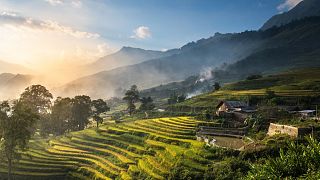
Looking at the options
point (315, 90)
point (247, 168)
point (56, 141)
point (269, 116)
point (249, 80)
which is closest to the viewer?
point (247, 168)

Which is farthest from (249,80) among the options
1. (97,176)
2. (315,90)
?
(97,176)

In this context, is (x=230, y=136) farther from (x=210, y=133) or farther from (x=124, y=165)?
(x=124, y=165)

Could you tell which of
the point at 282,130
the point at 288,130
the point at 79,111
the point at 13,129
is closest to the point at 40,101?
the point at 79,111

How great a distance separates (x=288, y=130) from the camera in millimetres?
51000

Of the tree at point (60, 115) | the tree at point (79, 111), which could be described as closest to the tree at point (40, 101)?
the tree at point (60, 115)

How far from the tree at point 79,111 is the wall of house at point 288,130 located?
5863 cm

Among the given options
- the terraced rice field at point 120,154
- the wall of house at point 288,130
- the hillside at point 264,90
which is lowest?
the terraced rice field at point 120,154

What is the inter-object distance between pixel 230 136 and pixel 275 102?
31706 millimetres

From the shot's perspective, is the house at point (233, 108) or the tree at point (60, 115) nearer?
the house at point (233, 108)

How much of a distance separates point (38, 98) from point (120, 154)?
161 feet

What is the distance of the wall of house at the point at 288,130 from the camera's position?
48.5 metres

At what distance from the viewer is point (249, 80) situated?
5482 inches

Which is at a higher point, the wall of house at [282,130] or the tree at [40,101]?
the tree at [40,101]

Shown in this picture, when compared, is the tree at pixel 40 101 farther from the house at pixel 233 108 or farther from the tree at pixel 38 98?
the house at pixel 233 108
